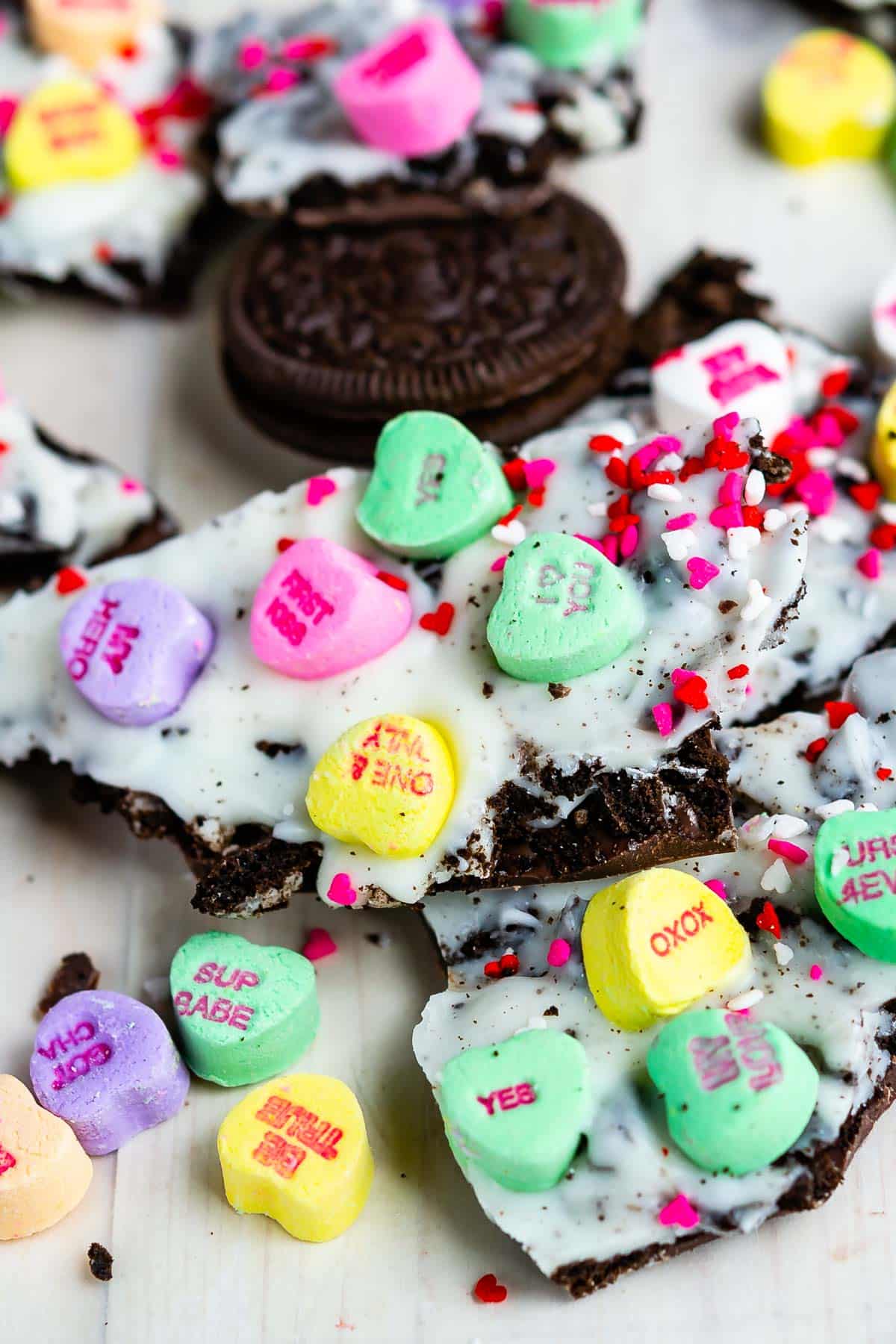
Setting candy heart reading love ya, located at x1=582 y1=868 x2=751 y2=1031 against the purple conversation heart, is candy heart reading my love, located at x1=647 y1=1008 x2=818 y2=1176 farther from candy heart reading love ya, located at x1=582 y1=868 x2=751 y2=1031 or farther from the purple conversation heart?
the purple conversation heart

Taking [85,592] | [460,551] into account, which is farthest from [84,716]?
[460,551]

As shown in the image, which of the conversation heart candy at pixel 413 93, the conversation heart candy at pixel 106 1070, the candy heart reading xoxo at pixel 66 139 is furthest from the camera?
the candy heart reading xoxo at pixel 66 139

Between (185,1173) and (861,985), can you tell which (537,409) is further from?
(185,1173)

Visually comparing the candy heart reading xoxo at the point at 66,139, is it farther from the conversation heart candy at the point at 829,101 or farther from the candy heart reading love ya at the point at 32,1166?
the candy heart reading love ya at the point at 32,1166

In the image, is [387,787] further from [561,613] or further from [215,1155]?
[215,1155]

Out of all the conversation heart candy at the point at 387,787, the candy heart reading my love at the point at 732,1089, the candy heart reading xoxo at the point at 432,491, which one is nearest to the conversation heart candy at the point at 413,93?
the candy heart reading xoxo at the point at 432,491

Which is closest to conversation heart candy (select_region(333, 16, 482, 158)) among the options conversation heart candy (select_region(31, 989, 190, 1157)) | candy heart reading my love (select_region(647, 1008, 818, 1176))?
conversation heart candy (select_region(31, 989, 190, 1157))
